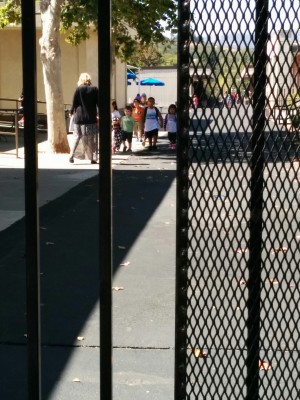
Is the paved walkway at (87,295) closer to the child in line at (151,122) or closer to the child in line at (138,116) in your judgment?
the child in line at (151,122)

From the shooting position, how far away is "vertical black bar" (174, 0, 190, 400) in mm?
2287

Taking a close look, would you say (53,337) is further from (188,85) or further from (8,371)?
(188,85)

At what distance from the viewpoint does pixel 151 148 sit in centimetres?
2050

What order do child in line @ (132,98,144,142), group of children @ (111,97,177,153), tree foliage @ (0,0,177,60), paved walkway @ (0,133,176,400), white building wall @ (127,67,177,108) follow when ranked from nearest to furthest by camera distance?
paved walkway @ (0,133,176,400) < tree foliage @ (0,0,177,60) < group of children @ (111,97,177,153) < child in line @ (132,98,144,142) < white building wall @ (127,67,177,108)

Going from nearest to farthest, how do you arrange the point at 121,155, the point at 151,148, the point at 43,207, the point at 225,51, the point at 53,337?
the point at 225,51 < the point at 53,337 < the point at 43,207 < the point at 121,155 < the point at 151,148

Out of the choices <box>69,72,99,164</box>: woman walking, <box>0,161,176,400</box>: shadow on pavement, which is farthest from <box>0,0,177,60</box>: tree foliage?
<box>0,161,176,400</box>: shadow on pavement

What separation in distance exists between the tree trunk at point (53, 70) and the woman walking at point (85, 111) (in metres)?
2.27

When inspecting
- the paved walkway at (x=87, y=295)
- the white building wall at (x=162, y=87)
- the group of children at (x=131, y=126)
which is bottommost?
the paved walkway at (x=87, y=295)

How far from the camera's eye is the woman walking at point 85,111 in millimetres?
14500

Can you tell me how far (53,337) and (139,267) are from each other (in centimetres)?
203

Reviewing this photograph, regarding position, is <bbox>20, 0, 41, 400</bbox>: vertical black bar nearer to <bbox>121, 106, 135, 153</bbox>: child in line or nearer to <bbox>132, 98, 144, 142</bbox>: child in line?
<bbox>121, 106, 135, 153</bbox>: child in line

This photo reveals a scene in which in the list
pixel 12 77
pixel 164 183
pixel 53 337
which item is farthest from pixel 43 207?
pixel 12 77

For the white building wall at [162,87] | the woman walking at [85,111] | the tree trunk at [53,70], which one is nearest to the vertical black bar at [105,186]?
the woman walking at [85,111]

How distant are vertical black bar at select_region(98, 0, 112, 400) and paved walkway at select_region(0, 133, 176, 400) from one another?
1555 mm
